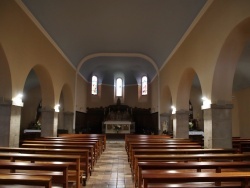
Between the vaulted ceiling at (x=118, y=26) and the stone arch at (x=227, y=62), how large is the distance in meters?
1.90

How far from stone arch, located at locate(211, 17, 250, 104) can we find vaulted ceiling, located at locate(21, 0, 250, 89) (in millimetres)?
1903

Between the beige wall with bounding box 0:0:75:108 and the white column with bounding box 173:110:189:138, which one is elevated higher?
the beige wall with bounding box 0:0:75:108

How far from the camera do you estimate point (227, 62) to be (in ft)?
24.2

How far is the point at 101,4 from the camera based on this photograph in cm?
934

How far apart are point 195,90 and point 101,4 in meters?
11.9

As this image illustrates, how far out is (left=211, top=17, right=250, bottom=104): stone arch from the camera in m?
6.62

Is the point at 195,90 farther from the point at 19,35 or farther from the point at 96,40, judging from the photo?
the point at 19,35

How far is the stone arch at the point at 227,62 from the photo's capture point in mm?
6617

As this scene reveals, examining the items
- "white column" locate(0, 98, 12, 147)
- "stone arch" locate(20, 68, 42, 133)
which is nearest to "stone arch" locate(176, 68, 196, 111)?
"white column" locate(0, 98, 12, 147)

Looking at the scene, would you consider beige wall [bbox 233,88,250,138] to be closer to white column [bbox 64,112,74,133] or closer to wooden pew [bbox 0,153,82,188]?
white column [bbox 64,112,74,133]

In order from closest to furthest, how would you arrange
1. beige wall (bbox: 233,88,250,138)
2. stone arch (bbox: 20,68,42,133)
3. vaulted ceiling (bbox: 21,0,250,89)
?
vaulted ceiling (bbox: 21,0,250,89)
beige wall (bbox: 233,88,250,138)
stone arch (bbox: 20,68,42,133)

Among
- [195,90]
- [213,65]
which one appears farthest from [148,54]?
[213,65]

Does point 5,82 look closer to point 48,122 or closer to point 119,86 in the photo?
point 48,122

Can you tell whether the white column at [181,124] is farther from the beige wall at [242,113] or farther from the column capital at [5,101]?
the column capital at [5,101]
